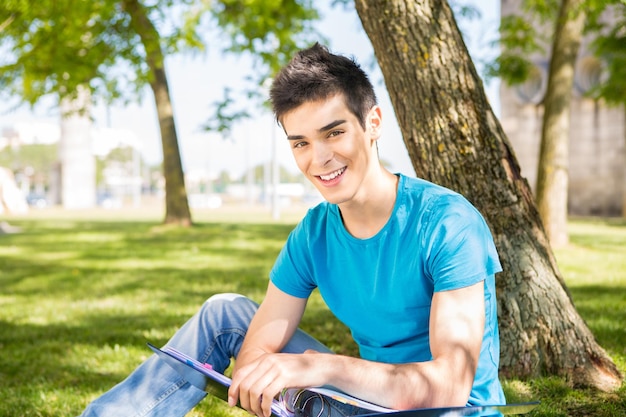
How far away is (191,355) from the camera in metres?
2.45

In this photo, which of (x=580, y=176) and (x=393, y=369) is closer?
(x=393, y=369)

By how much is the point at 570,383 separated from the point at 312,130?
2.04 metres

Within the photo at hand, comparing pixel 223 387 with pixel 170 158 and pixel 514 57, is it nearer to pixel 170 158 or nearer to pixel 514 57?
pixel 514 57

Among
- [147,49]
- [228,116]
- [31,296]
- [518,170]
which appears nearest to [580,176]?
[228,116]

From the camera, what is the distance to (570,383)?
3.38 metres

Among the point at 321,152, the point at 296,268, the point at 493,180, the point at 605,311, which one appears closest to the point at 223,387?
the point at 296,268

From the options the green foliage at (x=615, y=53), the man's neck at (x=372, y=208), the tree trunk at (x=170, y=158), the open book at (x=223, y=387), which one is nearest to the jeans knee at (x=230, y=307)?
the open book at (x=223, y=387)

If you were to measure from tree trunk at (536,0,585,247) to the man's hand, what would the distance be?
9726 mm

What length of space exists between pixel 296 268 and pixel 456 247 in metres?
0.64

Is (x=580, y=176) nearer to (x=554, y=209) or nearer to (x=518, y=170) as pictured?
(x=554, y=209)

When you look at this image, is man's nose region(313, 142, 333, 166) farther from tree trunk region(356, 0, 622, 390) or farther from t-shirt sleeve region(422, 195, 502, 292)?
tree trunk region(356, 0, 622, 390)

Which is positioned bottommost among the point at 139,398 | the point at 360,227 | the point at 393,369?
the point at 139,398

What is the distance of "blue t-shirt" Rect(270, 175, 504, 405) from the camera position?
1.96 m

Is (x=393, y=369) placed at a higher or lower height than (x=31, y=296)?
higher
